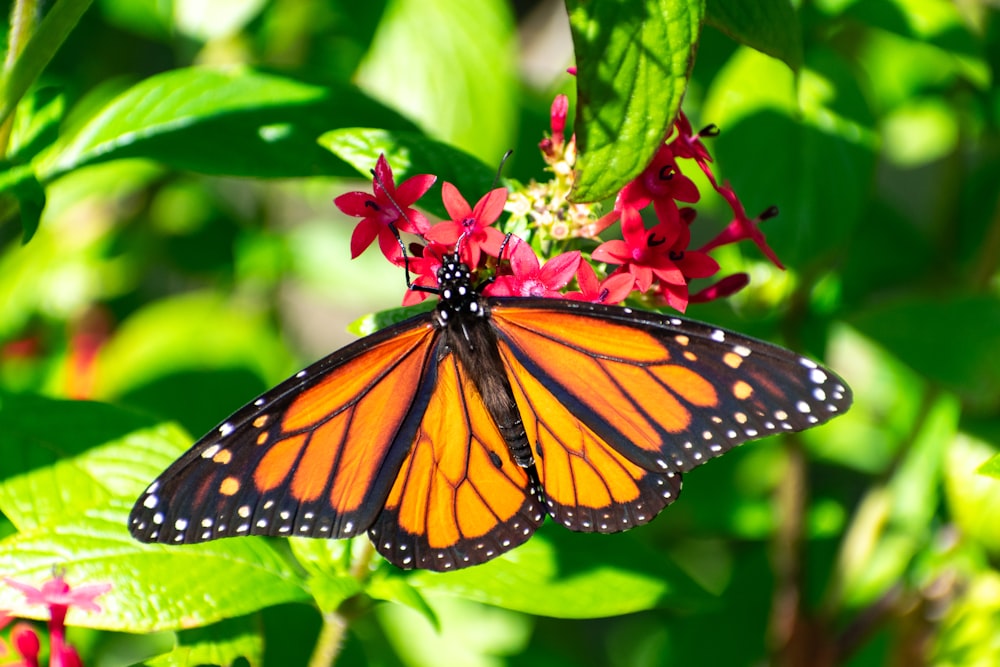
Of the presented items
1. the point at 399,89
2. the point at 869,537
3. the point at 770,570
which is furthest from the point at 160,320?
the point at 869,537

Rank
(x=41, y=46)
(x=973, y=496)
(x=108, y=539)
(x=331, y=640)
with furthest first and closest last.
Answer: (x=973, y=496) → (x=331, y=640) → (x=108, y=539) → (x=41, y=46)

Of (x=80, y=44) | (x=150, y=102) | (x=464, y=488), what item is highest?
(x=80, y=44)

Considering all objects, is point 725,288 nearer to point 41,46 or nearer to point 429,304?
point 429,304

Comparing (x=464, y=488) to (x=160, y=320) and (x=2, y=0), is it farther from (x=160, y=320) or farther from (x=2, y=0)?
(x=160, y=320)

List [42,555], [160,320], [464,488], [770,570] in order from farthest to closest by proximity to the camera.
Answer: [160,320], [770,570], [464,488], [42,555]

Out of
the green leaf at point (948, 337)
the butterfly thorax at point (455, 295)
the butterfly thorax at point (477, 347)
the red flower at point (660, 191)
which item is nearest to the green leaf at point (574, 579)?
the butterfly thorax at point (477, 347)

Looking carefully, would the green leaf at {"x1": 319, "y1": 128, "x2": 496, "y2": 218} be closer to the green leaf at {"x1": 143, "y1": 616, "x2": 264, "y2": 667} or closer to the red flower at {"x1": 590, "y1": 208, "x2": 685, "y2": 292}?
the red flower at {"x1": 590, "y1": 208, "x2": 685, "y2": 292}

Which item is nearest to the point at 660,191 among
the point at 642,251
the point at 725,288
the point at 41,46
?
the point at 642,251
